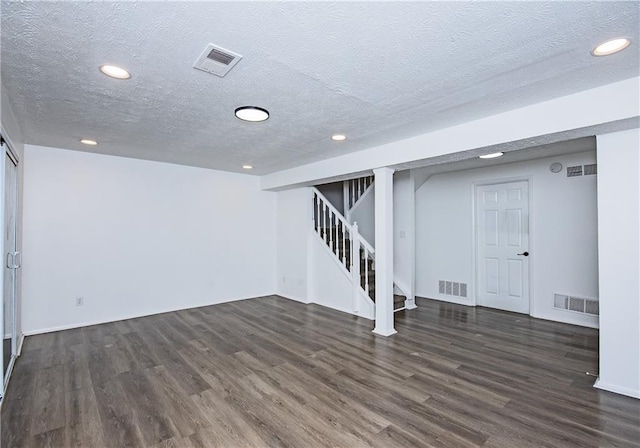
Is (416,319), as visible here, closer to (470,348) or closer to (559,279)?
(470,348)

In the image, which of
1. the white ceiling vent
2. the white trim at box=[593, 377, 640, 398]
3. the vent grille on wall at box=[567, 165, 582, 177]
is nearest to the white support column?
the white trim at box=[593, 377, 640, 398]

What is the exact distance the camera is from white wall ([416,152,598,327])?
170 inches

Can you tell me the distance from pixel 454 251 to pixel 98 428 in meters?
5.45

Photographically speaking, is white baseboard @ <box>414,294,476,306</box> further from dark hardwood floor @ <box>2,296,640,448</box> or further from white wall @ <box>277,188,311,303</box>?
white wall @ <box>277,188,311,303</box>

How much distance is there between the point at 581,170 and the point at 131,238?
6.70m

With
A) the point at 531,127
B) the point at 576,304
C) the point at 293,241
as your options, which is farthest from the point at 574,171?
the point at 293,241

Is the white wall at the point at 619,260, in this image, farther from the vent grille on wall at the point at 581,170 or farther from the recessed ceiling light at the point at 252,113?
the recessed ceiling light at the point at 252,113

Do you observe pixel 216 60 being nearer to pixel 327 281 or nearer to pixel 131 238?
pixel 131 238

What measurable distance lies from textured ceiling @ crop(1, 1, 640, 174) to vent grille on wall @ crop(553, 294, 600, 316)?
329 cm

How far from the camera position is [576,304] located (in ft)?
14.4

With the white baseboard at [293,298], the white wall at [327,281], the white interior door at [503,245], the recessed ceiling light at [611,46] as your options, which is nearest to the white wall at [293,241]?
the white baseboard at [293,298]

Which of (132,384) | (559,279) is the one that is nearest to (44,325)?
(132,384)

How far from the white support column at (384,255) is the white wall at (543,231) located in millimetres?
2188

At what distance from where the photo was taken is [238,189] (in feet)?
19.8
